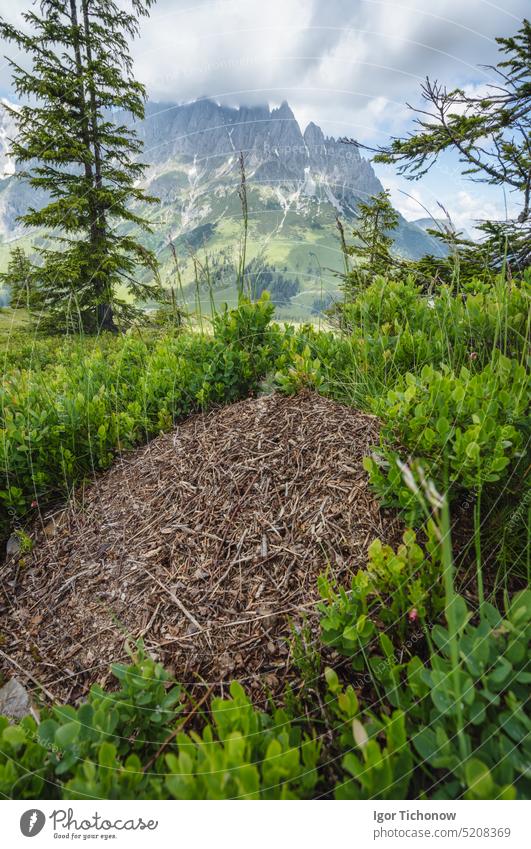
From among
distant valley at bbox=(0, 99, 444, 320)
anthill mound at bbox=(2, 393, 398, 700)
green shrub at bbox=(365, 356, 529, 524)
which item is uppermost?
distant valley at bbox=(0, 99, 444, 320)

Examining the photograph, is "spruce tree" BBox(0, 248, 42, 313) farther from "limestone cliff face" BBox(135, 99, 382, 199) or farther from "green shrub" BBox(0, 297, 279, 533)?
"limestone cliff face" BBox(135, 99, 382, 199)

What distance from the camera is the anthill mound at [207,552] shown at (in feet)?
5.85

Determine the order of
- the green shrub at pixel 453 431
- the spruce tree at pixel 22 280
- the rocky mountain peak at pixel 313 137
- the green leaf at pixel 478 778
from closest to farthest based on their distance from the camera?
1. the green leaf at pixel 478 778
2. the green shrub at pixel 453 431
3. the rocky mountain peak at pixel 313 137
4. the spruce tree at pixel 22 280

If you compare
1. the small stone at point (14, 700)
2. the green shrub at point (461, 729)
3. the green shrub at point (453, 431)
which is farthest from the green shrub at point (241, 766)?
the small stone at point (14, 700)

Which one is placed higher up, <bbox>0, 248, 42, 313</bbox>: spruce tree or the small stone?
<bbox>0, 248, 42, 313</bbox>: spruce tree

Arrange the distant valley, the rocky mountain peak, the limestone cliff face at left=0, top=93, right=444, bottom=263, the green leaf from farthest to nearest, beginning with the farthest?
the distant valley → the limestone cliff face at left=0, top=93, right=444, bottom=263 → the rocky mountain peak → the green leaf

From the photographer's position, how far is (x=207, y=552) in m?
2.12

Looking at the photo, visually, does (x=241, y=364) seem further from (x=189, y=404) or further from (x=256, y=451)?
(x=256, y=451)

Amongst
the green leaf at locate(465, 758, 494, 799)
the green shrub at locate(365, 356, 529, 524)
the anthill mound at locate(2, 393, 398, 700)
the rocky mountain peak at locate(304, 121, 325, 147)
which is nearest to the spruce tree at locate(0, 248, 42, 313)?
the anthill mound at locate(2, 393, 398, 700)

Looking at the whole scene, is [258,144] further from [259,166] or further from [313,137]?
[313,137]

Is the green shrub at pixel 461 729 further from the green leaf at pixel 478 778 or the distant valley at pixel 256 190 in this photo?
the distant valley at pixel 256 190

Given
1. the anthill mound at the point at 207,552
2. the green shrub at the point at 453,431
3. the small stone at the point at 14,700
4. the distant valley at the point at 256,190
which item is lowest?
the small stone at the point at 14,700

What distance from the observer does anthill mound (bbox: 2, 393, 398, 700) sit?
178cm
